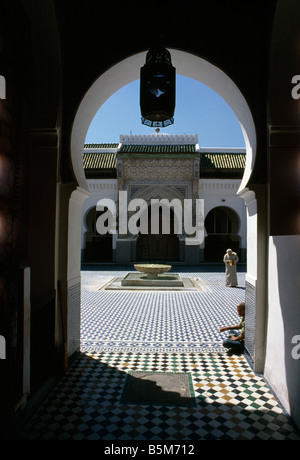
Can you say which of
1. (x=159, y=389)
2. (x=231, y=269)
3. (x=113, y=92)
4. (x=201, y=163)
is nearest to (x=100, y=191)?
(x=201, y=163)

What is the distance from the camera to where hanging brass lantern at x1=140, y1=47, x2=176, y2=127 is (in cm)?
155

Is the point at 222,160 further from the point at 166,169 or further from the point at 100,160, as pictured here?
the point at 100,160

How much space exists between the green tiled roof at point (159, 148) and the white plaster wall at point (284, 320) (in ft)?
24.6

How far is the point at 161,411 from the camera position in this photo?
162 cm

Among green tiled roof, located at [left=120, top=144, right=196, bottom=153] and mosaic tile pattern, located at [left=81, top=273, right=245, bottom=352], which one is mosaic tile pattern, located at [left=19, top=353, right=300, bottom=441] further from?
green tiled roof, located at [left=120, top=144, right=196, bottom=153]

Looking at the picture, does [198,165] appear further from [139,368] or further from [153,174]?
[139,368]

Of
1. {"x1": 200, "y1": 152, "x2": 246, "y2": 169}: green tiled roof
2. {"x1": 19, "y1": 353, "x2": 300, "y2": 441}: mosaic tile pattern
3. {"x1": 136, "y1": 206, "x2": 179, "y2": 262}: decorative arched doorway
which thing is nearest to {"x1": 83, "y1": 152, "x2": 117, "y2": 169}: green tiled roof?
{"x1": 136, "y1": 206, "x2": 179, "y2": 262}: decorative arched doorway

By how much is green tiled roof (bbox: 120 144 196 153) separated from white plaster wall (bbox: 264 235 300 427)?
24.6ft

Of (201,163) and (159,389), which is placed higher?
(201,163)

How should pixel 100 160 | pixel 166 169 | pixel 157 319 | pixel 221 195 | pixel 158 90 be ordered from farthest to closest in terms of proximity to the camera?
pixel 100 160 → pixel 221 195 → pixel 166 169 → pixel 157 319 → pixel 158 90

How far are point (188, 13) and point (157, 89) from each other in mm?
771

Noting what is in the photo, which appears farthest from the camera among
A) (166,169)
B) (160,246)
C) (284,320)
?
(160,246)

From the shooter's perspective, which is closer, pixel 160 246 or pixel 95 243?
pixel 160 246

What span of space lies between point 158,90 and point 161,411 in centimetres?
153
